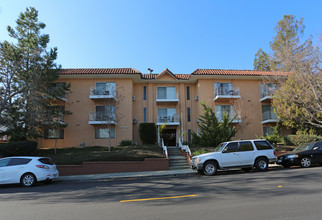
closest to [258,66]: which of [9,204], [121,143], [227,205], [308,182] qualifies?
[121,143]

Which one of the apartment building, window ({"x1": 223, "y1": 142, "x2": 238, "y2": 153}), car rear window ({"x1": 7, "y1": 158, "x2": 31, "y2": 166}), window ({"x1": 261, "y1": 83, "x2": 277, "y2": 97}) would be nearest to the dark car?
window ({"x1": 223, "y1": 142, "x2": 238, "y2": 153})

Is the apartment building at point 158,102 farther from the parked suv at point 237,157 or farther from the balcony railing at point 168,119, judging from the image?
the parked suv at point 237,157

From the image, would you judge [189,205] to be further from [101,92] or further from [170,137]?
[170,137]

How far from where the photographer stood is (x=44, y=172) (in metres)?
10.2

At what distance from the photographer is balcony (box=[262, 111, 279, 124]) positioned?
21.9m

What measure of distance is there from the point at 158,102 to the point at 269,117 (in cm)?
1170

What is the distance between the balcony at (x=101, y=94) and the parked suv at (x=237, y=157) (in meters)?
11.8

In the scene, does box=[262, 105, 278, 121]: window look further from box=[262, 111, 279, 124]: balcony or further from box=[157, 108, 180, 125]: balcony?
box=[157, 108, 180, 125]: balcony

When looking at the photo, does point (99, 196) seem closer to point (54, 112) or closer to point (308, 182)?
point (308, 182)

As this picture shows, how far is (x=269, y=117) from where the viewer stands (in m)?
22.6

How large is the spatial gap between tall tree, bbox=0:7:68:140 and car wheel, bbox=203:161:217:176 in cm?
1291

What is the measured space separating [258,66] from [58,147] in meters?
28.9

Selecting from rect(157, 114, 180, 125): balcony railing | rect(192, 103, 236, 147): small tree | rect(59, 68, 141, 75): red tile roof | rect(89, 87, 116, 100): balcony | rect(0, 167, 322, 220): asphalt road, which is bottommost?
rect(0, 167, 322, 220): asphalt road

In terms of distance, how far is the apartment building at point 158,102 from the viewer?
847 inches
